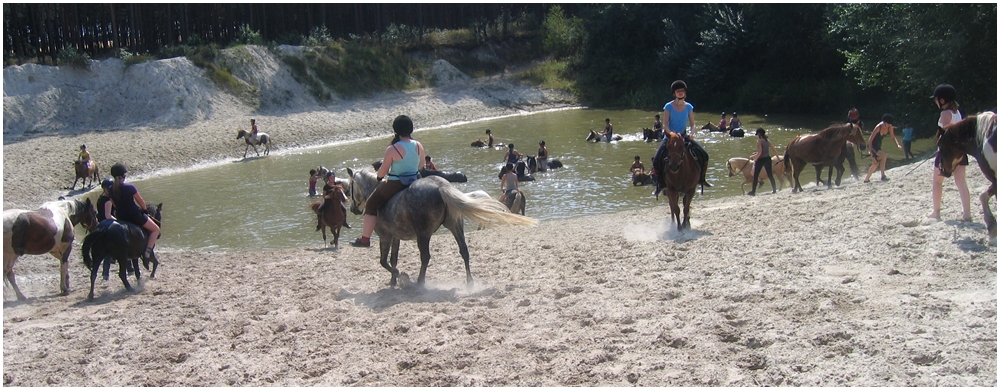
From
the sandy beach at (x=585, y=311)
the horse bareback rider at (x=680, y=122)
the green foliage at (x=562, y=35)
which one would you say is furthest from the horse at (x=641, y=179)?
the green foliage at (x=562, y=35)

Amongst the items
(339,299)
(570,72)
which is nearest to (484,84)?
(570,72)

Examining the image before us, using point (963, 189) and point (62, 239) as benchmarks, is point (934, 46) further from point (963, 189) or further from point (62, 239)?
point (62, 239)

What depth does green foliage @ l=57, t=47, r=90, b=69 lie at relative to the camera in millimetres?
34219

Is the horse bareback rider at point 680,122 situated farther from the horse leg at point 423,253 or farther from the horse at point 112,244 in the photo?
the horse at point 112,244

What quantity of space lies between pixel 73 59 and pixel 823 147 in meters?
32.5

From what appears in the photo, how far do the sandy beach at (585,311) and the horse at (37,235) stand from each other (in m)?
0.51

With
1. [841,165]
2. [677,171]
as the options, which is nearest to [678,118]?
[677,171]

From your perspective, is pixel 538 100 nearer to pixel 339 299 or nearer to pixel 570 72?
pixel 570 72

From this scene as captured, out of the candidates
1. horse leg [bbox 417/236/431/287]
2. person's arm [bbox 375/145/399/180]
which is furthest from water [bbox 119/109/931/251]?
person's arm [bbox 375/145/399/180]

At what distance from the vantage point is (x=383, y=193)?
339 inches

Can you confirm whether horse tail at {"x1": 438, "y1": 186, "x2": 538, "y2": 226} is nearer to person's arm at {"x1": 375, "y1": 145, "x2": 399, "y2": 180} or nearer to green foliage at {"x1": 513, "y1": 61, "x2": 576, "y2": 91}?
person's arm at {"x1": 375, "y1": 145, "x2": 399, "y2": 180}

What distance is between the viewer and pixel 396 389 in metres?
5.62

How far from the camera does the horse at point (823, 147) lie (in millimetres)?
15977

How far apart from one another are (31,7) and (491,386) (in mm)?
41055
